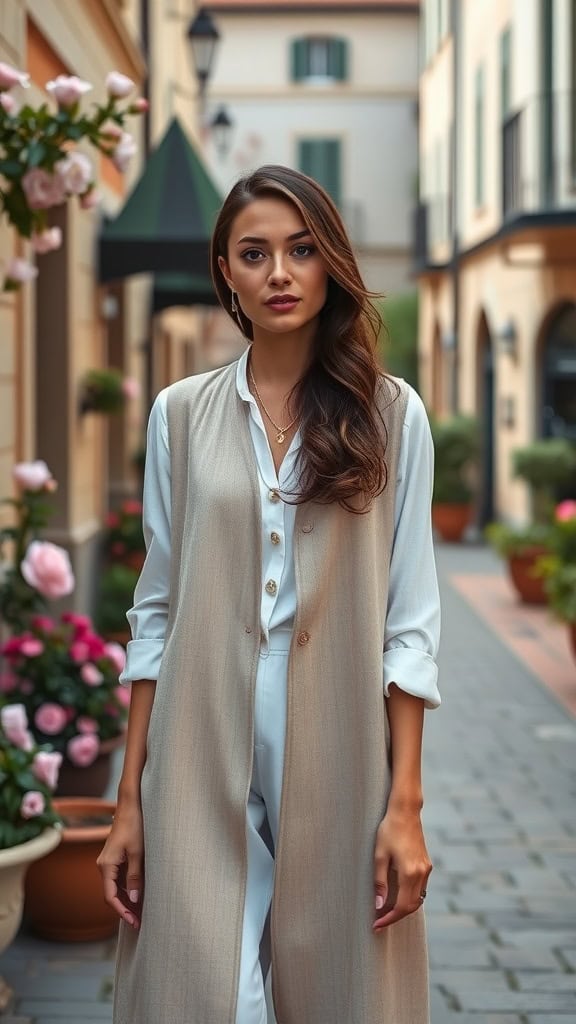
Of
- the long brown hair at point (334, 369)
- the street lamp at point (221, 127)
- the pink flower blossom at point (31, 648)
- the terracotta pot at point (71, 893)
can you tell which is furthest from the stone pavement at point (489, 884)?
the street lamp at point (221, 127)

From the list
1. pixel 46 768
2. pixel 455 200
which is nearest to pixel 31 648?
pixel 46 768

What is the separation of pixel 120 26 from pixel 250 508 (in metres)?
8.98

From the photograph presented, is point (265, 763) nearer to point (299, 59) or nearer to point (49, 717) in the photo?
point (49, 717)

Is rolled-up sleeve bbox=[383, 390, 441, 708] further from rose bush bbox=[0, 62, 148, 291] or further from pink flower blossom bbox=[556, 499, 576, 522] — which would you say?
pink flower blossom bbox=[556, 499, 576, 522]

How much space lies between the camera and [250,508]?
97.7 inches

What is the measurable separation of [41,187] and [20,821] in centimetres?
195

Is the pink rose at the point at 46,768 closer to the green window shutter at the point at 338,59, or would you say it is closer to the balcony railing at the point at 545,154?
the balcony railing at the point at 545,154

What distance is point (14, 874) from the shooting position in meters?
4.11

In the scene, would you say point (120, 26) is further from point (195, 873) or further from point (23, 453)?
point (195, 873)

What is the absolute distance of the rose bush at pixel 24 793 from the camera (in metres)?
4.16

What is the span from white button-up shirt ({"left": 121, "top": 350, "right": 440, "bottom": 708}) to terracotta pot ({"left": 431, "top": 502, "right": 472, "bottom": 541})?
56.3ft

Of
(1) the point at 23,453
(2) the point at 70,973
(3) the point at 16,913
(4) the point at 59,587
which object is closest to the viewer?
(3) the point at 16,913

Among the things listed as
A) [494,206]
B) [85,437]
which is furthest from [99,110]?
[494,206]

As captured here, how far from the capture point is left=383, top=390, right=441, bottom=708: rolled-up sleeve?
2506 mm
